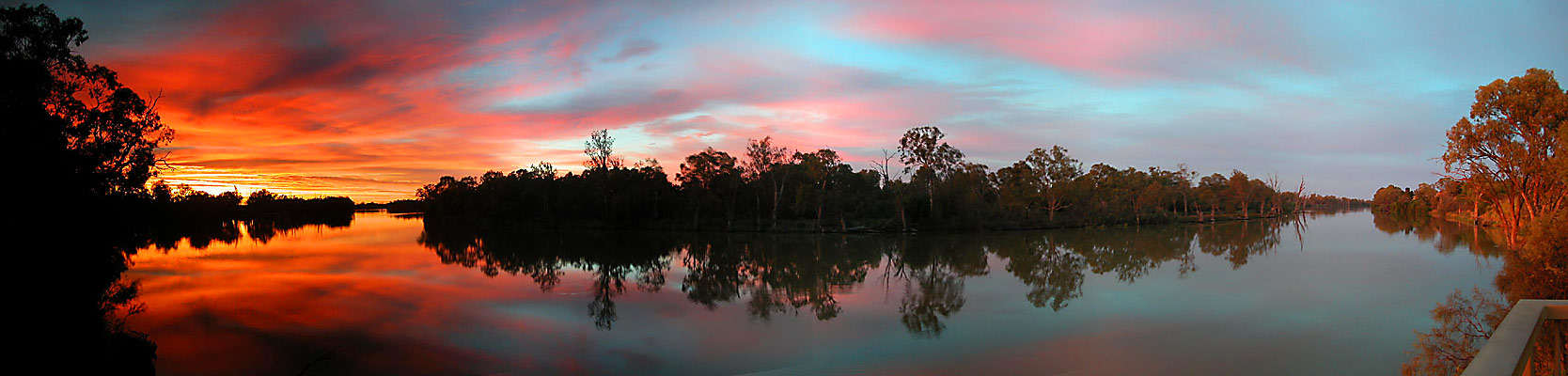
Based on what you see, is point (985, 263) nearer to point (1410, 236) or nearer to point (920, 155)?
point (920, 155)

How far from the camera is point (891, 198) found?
40844 millimetres

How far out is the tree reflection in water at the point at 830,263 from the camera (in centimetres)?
1190

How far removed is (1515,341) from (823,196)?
3572cm

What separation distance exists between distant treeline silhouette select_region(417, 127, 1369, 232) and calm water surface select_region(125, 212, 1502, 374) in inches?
638

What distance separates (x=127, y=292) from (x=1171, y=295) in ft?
72.5

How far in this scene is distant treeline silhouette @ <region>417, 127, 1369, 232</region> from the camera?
3744 cm

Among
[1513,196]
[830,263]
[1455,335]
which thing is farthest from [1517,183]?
[830,263]

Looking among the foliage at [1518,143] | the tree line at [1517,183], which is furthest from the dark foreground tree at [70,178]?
the foliage at [1518,143]

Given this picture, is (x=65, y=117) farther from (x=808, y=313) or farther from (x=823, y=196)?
(x=823, y=196)

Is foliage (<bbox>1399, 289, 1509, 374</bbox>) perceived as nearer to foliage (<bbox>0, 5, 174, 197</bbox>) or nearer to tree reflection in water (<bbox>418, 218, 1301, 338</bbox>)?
tree reflection in water (<bbox>418, 218, 1301, 338</bbox>)

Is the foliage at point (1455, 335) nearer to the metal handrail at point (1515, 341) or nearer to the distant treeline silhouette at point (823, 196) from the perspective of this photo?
the metal handrail at point (1515, 341)

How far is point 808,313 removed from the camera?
10500 millimetres

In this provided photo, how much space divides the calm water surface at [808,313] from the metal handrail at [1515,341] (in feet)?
13.8

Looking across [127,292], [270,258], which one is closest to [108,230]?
[270,258]
